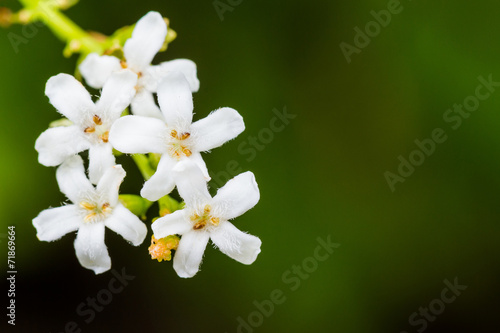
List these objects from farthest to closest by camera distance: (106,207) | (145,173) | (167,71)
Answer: (167,71), (145,173), (106,207)

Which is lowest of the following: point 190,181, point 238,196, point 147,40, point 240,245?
point 240,245

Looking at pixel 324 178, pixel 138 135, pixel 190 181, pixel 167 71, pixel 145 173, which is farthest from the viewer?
pixel 324 178

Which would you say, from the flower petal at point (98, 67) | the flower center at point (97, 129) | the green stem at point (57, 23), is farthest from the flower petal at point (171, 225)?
the green stem at point (57, 23)

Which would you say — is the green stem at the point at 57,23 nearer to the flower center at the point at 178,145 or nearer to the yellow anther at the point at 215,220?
the flower center at the point at 178,145

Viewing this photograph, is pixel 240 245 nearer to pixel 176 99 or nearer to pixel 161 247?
pixel 161 247

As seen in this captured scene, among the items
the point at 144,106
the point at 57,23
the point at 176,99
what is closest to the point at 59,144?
the point at 144,106

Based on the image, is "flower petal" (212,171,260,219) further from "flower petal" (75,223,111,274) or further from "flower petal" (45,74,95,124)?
"flower petal" (45,74,95,124)

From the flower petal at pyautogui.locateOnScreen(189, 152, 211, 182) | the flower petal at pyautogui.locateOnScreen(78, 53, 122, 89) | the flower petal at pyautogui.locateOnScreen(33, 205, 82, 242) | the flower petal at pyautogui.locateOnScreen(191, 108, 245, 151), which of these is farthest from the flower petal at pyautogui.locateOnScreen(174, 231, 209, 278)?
the flower petal at pyautogui.locateOnScreen(78, 53, 122, 89)
